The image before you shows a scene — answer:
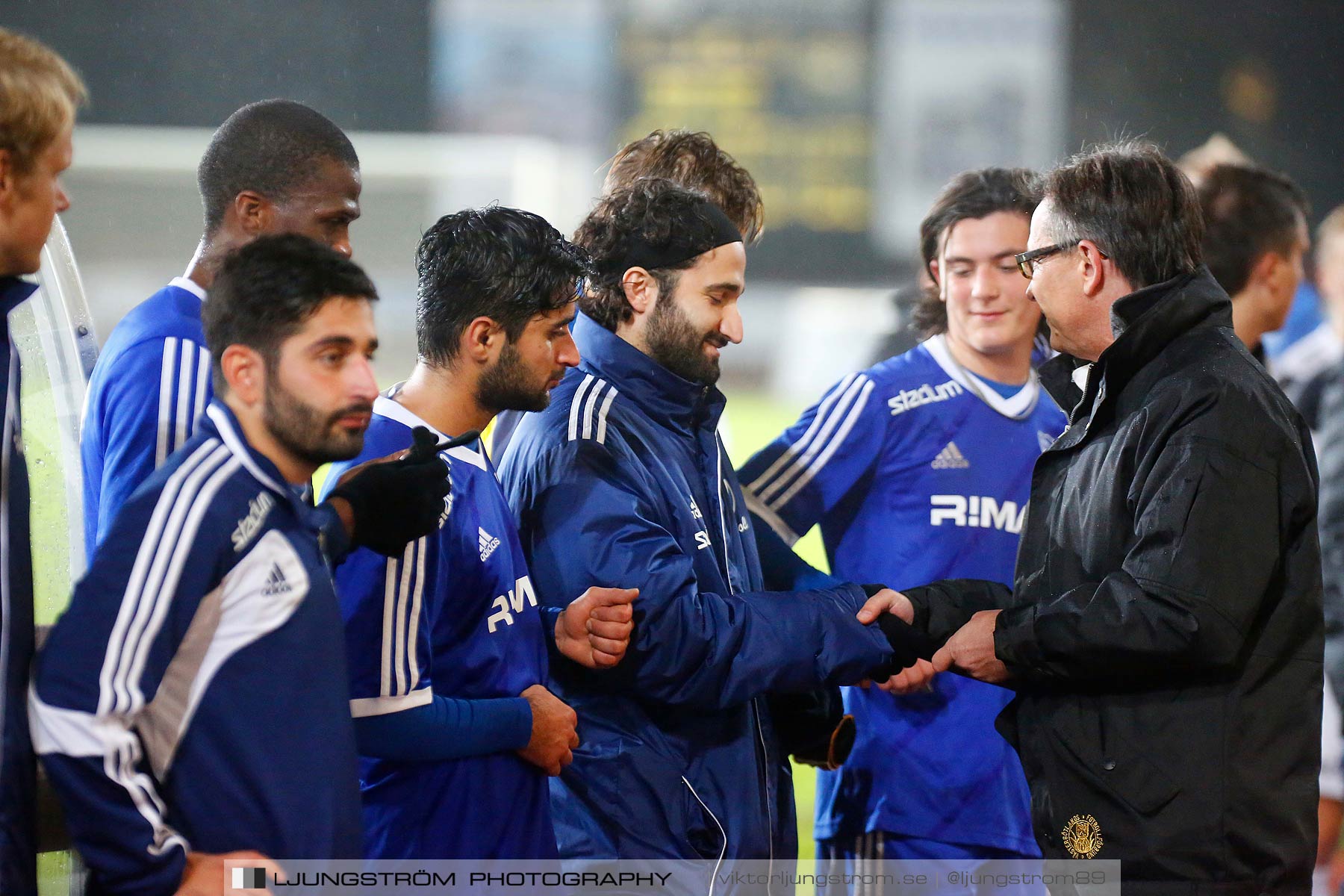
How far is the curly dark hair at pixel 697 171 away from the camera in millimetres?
2707

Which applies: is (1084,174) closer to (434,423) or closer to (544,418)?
(544,418)

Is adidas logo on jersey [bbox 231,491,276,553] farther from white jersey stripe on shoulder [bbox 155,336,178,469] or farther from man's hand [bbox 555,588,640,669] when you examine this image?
man's hand [bbox 555,588,640,669]

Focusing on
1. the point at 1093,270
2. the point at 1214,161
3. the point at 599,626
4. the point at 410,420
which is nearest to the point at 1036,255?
the point at 1093,270

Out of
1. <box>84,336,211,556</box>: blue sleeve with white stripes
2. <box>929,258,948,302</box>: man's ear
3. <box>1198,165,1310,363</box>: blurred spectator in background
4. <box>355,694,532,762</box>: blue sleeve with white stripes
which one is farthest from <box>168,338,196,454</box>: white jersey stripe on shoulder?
<box>1198,165,1310,363</box>: blurred spectator in background

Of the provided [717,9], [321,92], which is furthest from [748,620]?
[717,9]

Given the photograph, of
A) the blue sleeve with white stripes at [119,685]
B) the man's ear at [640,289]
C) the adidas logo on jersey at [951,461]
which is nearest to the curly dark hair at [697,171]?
the man's ear at [640,289]

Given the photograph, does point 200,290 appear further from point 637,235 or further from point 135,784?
point 135,784

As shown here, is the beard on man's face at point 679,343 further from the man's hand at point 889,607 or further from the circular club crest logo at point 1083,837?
the circular club crest logo at point 1083,837

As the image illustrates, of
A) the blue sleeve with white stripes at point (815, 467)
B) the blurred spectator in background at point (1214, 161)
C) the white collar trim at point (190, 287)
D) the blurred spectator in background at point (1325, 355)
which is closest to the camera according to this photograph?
the white collar trim at point (190, 287)

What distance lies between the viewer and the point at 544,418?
7.06ft

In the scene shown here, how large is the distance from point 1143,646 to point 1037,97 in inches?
524

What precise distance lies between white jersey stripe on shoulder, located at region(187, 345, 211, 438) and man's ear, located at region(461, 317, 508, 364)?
1.12ft

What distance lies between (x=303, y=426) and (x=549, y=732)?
1.88 ft

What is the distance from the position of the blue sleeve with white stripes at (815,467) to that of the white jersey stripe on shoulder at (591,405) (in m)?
0.57
